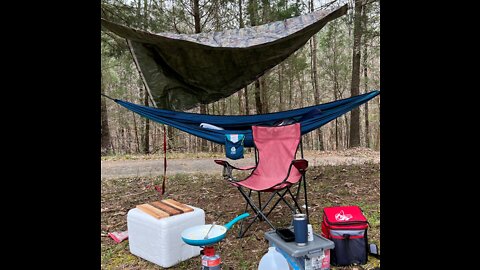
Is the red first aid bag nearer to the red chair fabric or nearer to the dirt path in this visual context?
the red chair fabric

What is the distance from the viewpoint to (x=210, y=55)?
2734mm

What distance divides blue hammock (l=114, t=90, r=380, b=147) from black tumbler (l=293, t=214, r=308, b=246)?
126cm

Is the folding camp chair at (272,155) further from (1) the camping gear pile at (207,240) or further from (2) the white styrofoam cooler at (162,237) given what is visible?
(1) the camping gear pile at (207,240)

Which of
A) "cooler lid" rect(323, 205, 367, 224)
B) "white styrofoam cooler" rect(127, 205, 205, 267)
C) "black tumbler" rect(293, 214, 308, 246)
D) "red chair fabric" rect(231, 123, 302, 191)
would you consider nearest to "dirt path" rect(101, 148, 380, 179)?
"red chair fabric" rect(231, 123, 302, 191)

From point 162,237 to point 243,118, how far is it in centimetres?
144

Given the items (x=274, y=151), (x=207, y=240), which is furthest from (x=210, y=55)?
(x=207, y=240)

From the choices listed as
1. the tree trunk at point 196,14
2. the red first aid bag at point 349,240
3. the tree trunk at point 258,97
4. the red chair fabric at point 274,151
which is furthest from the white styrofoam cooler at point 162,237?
the tree trunk at point 258,97

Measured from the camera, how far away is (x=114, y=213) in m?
2.79

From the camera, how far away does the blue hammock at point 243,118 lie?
2.79 metres

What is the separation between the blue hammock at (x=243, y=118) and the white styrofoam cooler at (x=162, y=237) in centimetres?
100

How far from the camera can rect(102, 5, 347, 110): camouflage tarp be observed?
2.54m
